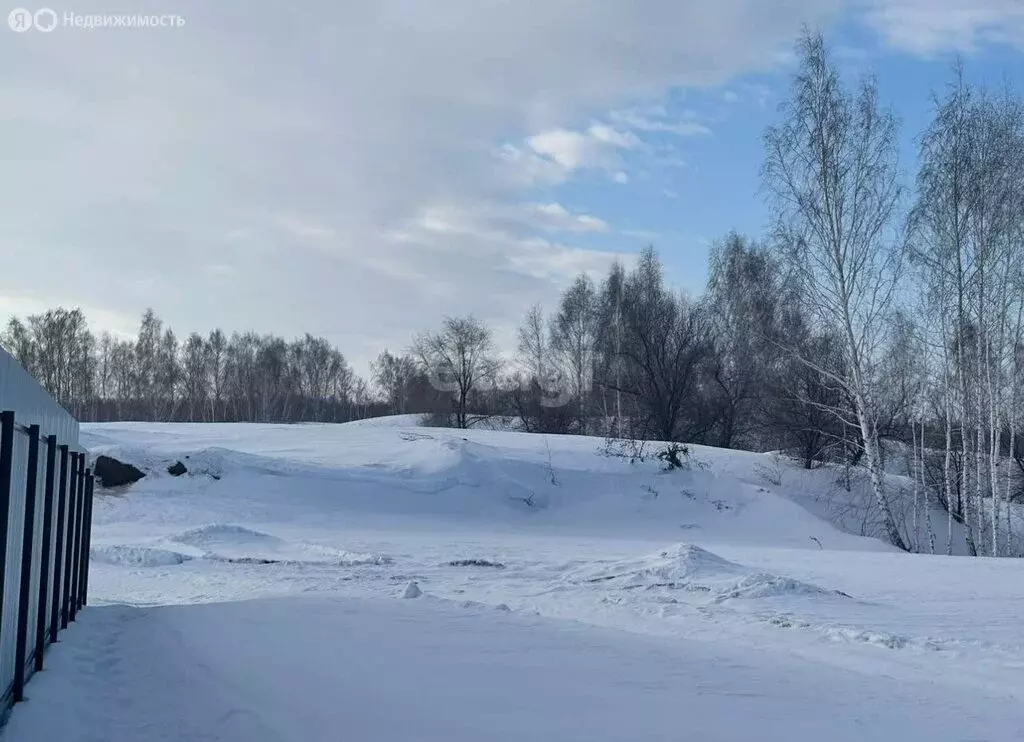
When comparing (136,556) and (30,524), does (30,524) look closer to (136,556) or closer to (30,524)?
(30,524)

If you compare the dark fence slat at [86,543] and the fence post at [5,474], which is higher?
the fence post at [5,474]

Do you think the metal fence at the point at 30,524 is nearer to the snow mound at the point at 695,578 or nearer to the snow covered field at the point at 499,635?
the snow covered field at the point at 499,635

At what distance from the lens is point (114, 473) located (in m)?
24.6

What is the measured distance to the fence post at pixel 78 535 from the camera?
9.70 metres

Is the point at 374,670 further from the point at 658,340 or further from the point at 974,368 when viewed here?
the point at 658,340

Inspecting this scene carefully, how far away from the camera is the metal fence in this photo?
5.11 metres

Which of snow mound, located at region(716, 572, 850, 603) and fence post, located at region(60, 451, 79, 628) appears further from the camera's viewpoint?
snow mound, located at region(716, 572, 850, 603)

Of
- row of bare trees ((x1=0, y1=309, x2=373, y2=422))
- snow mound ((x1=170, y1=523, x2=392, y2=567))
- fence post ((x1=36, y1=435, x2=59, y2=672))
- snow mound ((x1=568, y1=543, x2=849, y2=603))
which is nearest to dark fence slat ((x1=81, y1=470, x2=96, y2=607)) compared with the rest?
fence post ((x1=36, y1=435, x2=59, y2=672))

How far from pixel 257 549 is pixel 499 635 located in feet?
32.9

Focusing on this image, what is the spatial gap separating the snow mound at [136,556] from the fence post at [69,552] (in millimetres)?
6086

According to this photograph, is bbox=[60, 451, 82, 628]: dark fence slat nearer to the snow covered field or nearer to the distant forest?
the snow covered field

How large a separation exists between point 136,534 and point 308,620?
500 inches

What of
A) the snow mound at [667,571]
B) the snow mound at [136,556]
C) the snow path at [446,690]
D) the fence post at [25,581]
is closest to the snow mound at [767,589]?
the snow mound at [667,571]

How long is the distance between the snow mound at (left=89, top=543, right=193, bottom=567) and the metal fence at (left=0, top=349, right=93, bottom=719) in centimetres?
647
